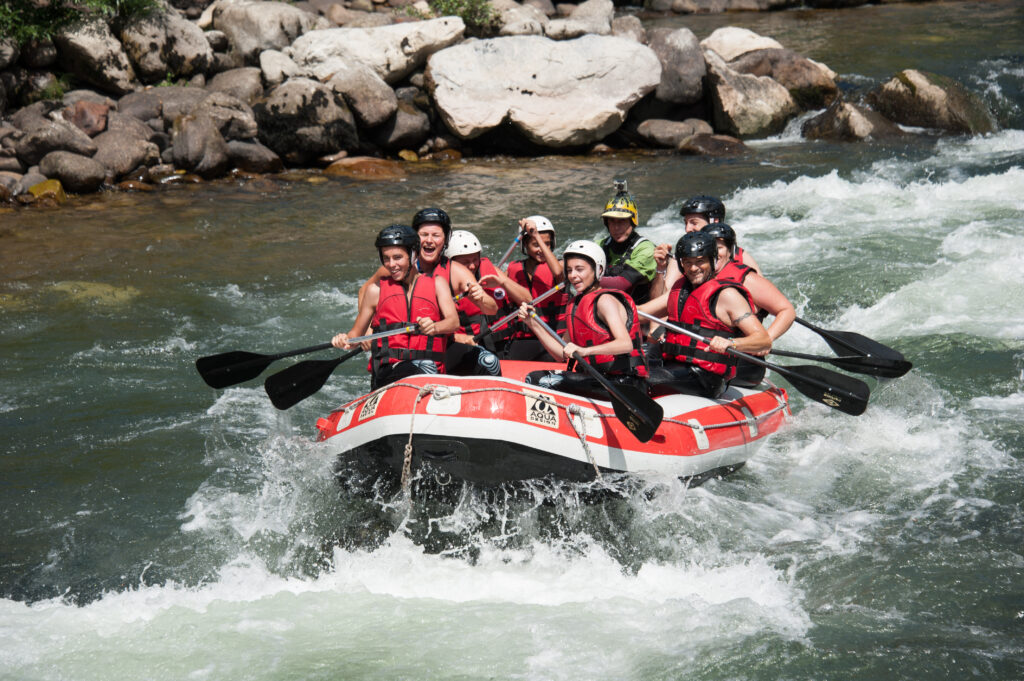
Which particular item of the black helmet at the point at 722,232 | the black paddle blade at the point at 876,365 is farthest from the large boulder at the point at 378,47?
the black paddle blade at the point at 876,365

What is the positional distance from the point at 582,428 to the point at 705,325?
3.98 ft

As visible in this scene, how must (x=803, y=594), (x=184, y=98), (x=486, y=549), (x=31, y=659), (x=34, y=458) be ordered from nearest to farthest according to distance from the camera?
(x=31, y=659), (x=803, y=594), (x=486, y=549), (x=34, y=458), (x=184, y=98)

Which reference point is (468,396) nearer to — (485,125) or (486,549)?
(486,549)

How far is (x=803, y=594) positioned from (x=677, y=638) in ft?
2.56

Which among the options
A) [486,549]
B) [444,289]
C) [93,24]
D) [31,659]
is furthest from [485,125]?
[31,659]

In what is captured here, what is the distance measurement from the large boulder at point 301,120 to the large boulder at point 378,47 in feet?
2.94

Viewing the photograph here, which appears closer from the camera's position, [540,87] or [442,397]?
[442,397]

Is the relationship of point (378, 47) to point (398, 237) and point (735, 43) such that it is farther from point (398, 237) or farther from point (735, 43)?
point (398, 237)

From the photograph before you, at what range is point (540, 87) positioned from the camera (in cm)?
1524

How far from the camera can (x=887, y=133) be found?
15.0 metres

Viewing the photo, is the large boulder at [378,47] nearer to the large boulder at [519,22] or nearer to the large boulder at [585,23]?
the large boulder at [519,22]

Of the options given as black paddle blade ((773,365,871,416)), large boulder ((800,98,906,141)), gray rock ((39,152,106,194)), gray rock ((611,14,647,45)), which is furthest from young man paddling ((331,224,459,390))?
gray rock ((611,14,647,45))

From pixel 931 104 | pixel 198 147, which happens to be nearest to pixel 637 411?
pixel 198 147

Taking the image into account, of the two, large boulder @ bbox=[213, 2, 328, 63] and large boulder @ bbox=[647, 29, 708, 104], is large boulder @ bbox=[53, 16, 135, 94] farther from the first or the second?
large boulder @ bbox=[647, 29, 708, 104]
